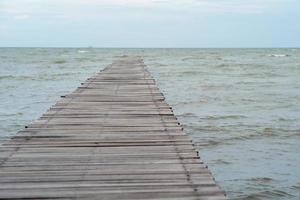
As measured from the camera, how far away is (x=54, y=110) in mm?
7488

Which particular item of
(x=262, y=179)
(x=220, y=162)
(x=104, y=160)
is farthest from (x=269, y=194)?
(x=104, y=160)

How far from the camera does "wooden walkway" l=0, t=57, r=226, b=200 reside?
3.50 m

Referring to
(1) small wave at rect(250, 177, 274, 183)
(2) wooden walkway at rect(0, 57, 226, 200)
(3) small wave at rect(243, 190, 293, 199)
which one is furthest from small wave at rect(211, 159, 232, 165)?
(3) small wave at rect(243, 190, 293, 199)

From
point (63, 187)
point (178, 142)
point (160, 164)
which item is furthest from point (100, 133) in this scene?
point (63, 187)

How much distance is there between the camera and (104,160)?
173 inches

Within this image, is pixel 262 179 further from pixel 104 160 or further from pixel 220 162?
pixel 104 160

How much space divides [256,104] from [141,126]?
8959mm

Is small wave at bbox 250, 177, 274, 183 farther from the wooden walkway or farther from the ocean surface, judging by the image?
the wooden walkway

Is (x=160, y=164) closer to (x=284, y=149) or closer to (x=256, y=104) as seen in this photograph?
(x=284, y=149)

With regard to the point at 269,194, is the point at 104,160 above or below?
above

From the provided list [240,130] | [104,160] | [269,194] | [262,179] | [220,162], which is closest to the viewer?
[104,160]

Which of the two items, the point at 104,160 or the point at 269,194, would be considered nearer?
the point at 104,160

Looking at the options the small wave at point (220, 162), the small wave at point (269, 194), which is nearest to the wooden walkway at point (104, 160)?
the small wave at point (220, 162)

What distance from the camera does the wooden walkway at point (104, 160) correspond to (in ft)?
11.5
